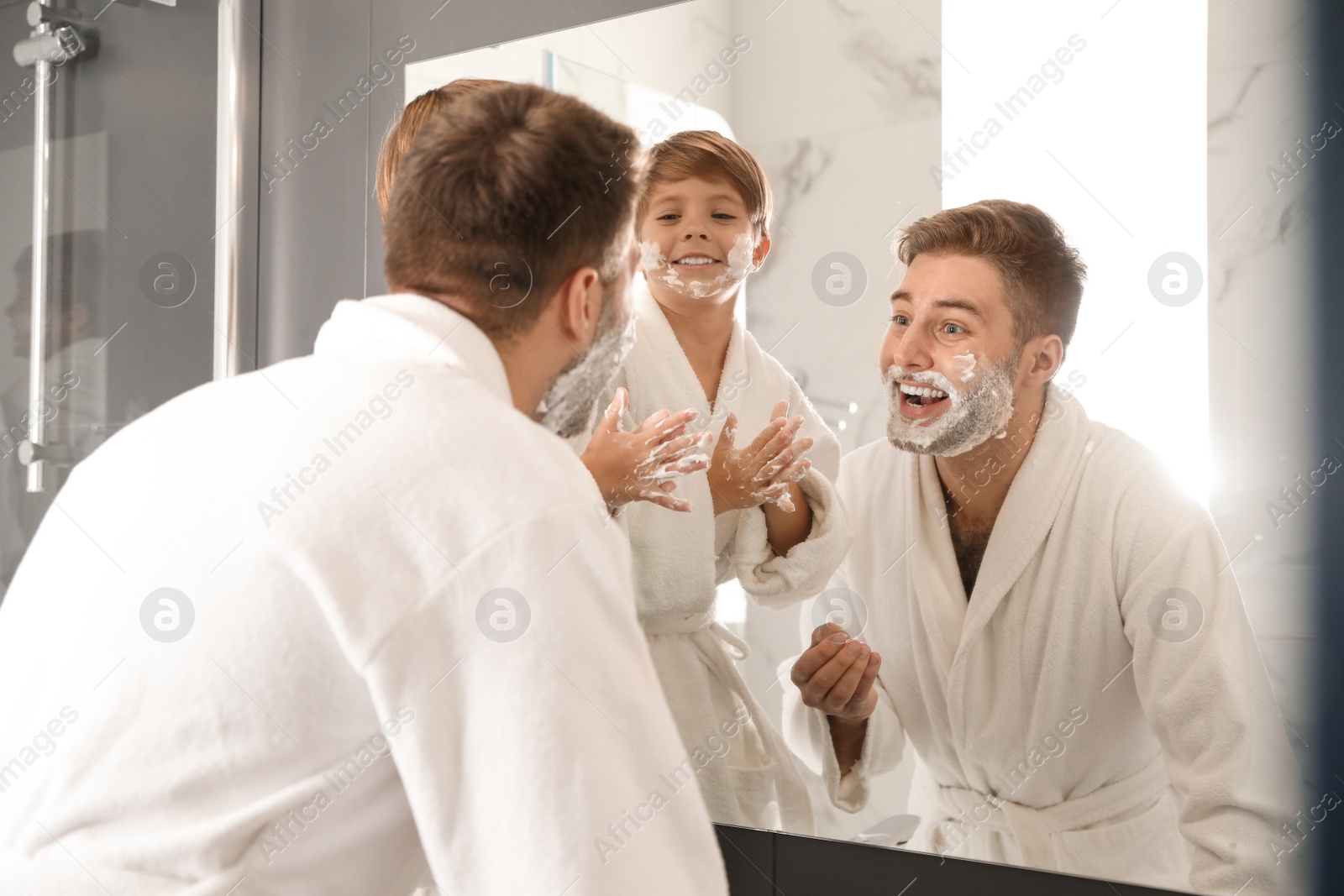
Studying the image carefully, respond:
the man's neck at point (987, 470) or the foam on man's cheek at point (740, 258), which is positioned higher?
the foam on man's cheek at point (740, 258)

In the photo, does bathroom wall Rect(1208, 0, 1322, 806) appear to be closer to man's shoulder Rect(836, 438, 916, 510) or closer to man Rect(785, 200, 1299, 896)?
man Rect(785, 200, 1299, 896)

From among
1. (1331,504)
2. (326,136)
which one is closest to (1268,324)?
(1331,504)

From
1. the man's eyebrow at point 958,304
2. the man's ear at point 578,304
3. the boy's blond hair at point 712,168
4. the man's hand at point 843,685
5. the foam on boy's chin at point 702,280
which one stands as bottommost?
the man's hand at point 843,685

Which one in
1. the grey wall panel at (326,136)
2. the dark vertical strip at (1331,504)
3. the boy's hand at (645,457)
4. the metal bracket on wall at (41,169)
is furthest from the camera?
the metal bracket on wall at (41,169)

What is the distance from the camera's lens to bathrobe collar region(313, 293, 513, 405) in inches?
27.7

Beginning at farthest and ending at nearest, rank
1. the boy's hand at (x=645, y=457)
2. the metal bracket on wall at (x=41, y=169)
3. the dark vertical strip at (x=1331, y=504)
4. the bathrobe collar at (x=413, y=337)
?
the metal bracket on wall at (x=41, y=169) < the boy's hand at (x=645, y=457) < the dark vertical strip at (x=1331, y=504) < the bathrobe collar at (x=413, y=337)

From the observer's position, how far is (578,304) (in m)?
0.80

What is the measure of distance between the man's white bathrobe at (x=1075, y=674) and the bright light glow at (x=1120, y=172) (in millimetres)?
41

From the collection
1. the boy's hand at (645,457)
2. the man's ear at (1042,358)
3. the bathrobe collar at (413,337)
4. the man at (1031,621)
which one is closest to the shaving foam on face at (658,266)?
the boy's hand at (645,457)

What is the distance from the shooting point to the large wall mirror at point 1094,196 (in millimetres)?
948

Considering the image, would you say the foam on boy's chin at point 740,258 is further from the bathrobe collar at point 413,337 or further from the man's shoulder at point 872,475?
the bathrobe collar at point 413,337

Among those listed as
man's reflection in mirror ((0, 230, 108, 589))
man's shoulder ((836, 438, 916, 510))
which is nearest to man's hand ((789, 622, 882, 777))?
man's shoulder ((836, 438, 916, 510))

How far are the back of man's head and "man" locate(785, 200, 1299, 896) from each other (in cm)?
43

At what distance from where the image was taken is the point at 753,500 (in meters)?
1.17
